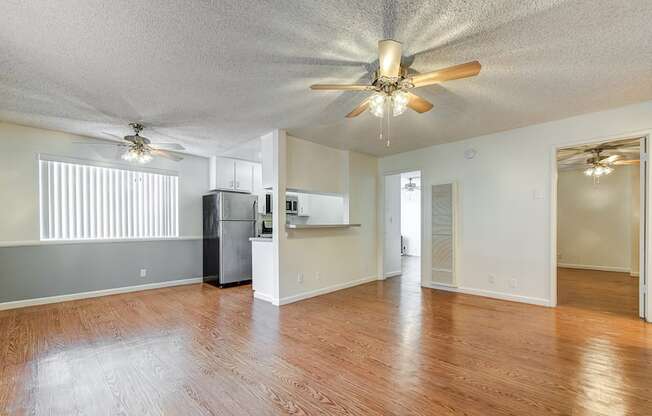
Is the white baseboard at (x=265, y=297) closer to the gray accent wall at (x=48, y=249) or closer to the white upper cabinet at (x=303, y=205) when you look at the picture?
the gray accent wall at (x=48, y=249)

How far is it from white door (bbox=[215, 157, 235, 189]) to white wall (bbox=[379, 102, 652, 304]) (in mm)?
3790

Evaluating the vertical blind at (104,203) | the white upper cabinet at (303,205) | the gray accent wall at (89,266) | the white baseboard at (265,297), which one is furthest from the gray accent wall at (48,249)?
the white upper cabinet at (303,205)

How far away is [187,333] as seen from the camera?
302 centimetres

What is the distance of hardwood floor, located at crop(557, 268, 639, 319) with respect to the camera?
380cm

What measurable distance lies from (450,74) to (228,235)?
4413 mm

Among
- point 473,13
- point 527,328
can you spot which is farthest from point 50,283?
point 527,328

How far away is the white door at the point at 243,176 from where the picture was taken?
19.0ft

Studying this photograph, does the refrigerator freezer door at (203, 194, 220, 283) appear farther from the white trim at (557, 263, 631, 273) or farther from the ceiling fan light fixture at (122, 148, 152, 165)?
the white trim at (557, 263, 631, 273)

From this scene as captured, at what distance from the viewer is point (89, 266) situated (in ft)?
14.5

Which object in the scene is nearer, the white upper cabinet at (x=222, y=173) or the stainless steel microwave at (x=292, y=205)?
the white upper cabinet at (x=222, y=173)

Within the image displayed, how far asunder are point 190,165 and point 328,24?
451cm

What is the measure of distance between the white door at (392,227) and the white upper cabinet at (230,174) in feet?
9.28

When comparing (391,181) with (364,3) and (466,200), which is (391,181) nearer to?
(466,200)

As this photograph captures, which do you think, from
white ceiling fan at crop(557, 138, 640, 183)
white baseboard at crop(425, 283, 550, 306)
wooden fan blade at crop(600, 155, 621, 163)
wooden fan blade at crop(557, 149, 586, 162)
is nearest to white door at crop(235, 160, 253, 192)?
white baseboard at crop(425, 283, 550, 306)
